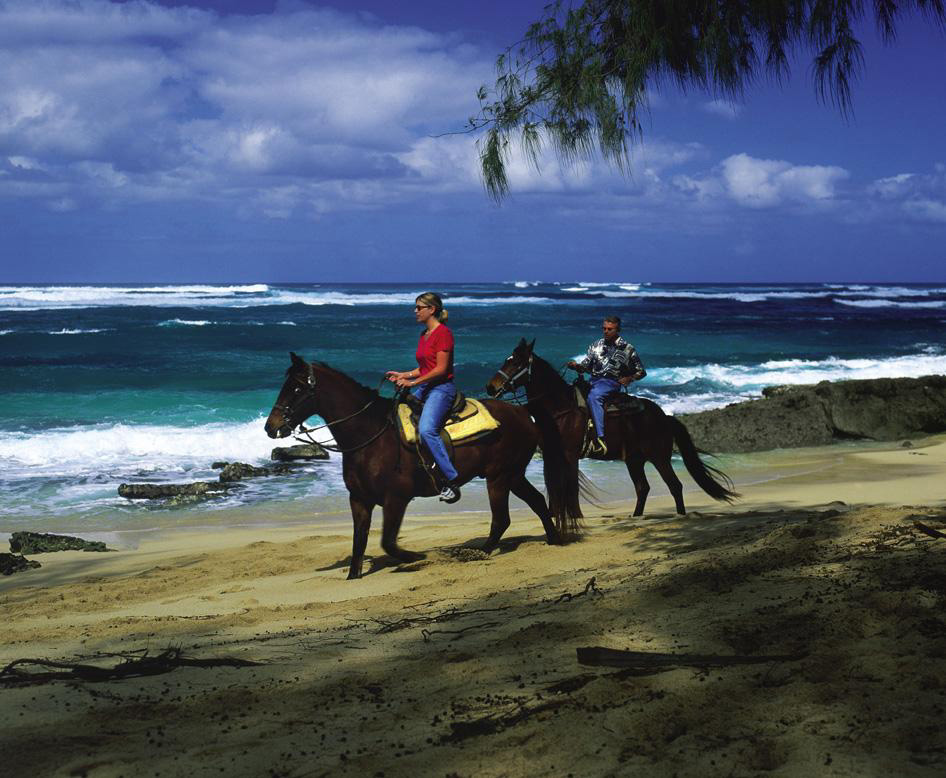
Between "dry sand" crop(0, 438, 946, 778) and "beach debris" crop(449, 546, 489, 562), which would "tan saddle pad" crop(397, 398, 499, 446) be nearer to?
"beach debris" crop(449, 546, 489, 562)

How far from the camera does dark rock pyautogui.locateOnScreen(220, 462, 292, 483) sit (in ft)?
51.0

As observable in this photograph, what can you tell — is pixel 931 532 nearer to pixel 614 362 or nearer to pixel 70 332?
pixel 614 362

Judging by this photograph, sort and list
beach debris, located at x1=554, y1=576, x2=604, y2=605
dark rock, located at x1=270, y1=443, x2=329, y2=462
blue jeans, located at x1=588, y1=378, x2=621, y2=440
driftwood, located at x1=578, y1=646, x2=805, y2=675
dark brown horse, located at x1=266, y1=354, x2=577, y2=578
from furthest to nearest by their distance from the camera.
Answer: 1. dark rock, located at x1=270, y1=443, x2=329, y2=462
2. blue jeans, located at x1=588, y1=378, x2=621, y2=440
3. dark brown horse, located at x1=266, y1=354, x2=577, y2=578
4. beach debris, located at x1=554, y1=576, x2=604, y2=605
5. driftwood, located at x1=578, y1=646, x2=805, y2=675

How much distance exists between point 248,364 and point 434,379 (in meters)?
29.8

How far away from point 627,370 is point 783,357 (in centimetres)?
3189

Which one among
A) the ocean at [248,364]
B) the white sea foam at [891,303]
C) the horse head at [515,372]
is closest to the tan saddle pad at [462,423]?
the horse head at [515,372]

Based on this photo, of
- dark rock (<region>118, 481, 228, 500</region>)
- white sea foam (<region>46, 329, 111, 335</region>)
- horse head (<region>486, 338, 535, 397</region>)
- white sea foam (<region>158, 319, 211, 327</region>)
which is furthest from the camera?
white sea foam (<region>158, 319, 211, 327</region>)

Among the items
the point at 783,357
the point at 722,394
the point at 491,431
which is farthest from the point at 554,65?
the point at 783,357

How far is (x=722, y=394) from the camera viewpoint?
26562mm

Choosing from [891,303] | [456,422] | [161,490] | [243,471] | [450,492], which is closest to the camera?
[456,422]

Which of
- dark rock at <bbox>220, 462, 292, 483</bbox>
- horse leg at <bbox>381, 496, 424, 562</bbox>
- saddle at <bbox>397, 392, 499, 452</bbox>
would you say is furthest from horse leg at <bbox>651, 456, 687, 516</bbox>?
dark rock at <bbox>220, 462, 292, 483</bbox>

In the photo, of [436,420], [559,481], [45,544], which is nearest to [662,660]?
[436,420]

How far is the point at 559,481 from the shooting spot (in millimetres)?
9445

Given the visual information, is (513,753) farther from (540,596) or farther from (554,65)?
(554,65)
